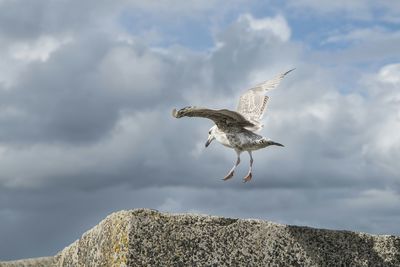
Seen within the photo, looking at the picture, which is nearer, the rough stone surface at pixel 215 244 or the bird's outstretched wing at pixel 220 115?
the rough stone surface at pixel 215 244

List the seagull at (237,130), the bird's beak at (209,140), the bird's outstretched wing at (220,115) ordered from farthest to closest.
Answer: the bird's beak at (209,140)
the seagull at (237,130)
the bird's outstretched wing at (220,115)

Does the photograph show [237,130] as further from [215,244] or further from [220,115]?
[215,244]

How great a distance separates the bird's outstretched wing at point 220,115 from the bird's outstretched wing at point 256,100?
110 centimetres

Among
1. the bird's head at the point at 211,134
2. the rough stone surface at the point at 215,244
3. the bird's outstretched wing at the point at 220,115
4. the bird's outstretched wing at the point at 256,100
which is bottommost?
the rough stone surface at the point at 215,244

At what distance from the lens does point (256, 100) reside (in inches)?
436

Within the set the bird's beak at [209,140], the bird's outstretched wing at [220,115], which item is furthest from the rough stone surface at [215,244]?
the bird's beak at [209,140]

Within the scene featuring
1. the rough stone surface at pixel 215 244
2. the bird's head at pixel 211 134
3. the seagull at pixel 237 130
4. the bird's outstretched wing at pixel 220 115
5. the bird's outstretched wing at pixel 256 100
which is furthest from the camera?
the bird's outstretched wing at pixel 256 100

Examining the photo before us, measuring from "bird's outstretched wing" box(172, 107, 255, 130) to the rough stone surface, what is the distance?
1209 mm

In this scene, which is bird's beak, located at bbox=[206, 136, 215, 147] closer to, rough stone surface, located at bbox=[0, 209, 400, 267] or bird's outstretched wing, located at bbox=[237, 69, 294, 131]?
bird's outstretched wing, located at bbox=[237, 69, 294, 131]

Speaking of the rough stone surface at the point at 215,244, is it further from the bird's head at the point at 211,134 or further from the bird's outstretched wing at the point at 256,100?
the bird's outstretched wing at the point at 256,100

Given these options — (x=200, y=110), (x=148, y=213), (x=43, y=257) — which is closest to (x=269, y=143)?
(x=200, y=110)

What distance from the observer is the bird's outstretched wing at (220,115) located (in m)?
7.11

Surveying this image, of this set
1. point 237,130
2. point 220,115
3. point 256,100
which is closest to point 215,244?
point 220,115

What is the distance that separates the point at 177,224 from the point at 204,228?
0.26 meters
